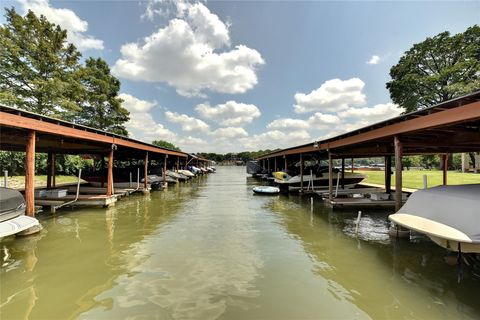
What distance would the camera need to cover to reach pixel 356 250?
7.22m

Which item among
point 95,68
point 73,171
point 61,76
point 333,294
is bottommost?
point 333,294

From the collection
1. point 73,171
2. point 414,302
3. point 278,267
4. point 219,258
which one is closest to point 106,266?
point 219,258

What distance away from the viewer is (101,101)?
32312 millimetres

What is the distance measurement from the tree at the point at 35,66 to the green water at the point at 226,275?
57.6ft

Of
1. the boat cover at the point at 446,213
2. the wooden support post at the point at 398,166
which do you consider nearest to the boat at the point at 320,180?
A: the wooden support post at the point at 398,166

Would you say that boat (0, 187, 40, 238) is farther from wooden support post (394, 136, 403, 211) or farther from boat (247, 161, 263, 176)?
boat (247, 161, 263, 176)

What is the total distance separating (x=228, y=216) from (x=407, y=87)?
97.4 feet

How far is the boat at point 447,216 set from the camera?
4.80 metres

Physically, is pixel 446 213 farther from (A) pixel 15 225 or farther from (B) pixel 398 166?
(A) pixel 15 225

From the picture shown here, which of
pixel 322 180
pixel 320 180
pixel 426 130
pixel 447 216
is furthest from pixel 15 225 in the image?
pixel 322 180

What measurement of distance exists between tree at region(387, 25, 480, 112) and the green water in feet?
85.3

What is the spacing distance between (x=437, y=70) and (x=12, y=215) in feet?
127

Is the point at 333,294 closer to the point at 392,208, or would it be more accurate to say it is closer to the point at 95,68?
the point at 392,208

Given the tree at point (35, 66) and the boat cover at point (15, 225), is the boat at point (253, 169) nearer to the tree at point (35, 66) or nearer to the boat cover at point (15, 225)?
the tree at point (35, 66)
